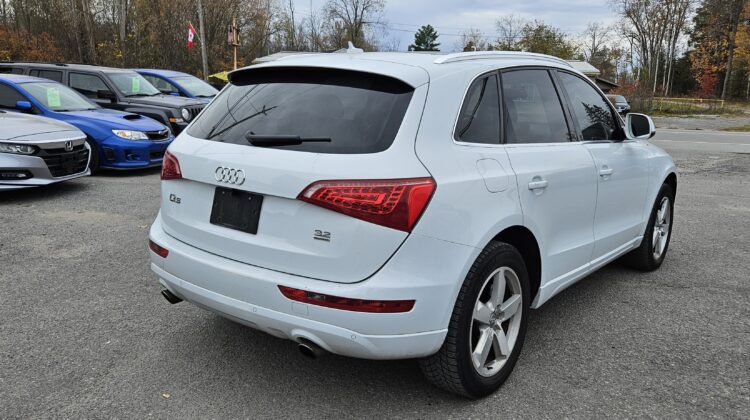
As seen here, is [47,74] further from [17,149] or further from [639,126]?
[639,126]

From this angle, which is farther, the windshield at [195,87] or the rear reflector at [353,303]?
the windshield at [195,87]

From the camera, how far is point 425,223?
7.80 feet

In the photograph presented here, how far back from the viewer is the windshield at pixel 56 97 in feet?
30.1

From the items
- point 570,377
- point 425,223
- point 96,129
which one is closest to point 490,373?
point 570,377

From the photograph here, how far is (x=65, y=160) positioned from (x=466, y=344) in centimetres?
656

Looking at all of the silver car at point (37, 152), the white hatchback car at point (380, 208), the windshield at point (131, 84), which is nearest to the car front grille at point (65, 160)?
the silver car at point (37, 152)

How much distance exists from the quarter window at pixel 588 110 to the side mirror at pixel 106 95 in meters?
9.92

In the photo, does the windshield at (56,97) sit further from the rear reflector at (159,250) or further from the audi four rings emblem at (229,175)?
the audi four rings emblem at (229,175)

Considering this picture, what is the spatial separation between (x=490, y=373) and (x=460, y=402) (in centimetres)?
21

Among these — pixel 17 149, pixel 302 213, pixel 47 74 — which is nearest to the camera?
pixel 302 213

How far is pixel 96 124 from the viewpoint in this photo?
9109 mm

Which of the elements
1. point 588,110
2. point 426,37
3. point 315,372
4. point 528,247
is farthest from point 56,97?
point 426,37

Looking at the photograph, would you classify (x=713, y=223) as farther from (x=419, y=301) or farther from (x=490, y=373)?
(x=419, y=301)

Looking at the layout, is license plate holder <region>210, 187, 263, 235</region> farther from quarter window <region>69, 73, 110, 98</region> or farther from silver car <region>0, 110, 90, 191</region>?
quarter window <region>69, 73, 110, 98</region>
